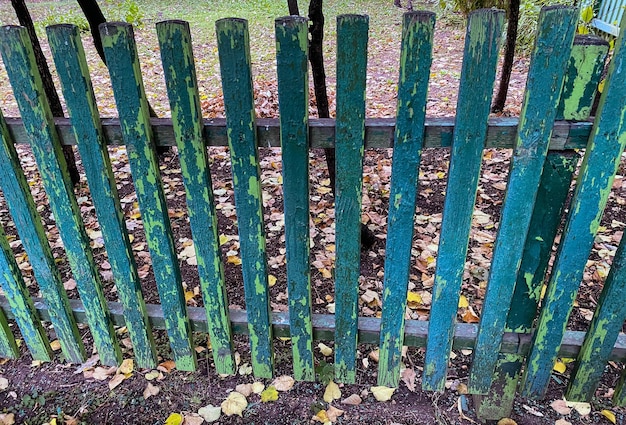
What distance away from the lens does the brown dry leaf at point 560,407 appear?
203cm

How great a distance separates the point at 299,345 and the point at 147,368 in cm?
79

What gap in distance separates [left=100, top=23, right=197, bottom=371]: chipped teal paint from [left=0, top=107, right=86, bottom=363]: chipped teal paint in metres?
0.47

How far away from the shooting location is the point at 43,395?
2.17 meters

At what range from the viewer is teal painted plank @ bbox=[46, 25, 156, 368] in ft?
4.65

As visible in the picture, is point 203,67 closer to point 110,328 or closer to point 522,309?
point 110,328

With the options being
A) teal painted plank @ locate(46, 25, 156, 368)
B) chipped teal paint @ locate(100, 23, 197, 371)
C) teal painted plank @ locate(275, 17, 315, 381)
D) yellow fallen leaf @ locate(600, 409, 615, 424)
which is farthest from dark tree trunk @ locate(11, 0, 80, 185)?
yellow fallen leaf @ locate(600, 409, 615, 424)

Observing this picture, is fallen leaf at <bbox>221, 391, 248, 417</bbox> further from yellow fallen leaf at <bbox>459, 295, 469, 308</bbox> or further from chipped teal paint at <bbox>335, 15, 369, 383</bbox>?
yellow fallen leaf at <bbox>459, 295, 469, 308</bbox>

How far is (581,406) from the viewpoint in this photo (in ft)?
6.69

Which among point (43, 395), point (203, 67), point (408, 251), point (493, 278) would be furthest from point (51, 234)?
point (203, 67)

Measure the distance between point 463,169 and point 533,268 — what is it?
1.60ft

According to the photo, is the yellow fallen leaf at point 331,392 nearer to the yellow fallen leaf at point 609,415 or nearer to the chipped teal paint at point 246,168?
the chipped teal paint at point 246,168

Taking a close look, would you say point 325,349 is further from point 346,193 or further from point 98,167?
point 98,167

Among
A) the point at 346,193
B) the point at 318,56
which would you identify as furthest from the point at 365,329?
the point at 318,56

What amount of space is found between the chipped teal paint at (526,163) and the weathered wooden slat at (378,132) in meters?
0.05
